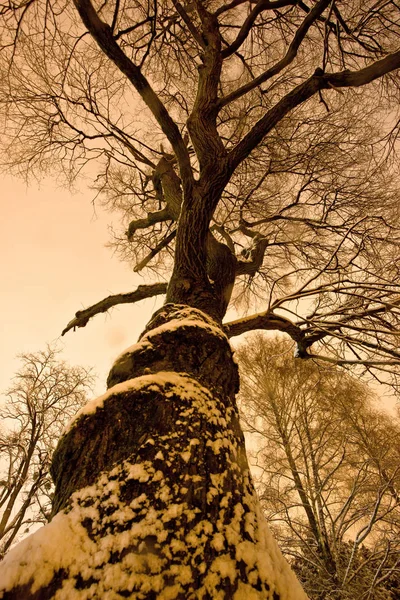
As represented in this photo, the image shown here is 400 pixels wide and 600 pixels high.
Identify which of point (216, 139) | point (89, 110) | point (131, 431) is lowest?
point (131, 431)

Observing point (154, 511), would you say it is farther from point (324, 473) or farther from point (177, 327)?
point (324, 473)

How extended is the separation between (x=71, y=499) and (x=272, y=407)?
6655 mm

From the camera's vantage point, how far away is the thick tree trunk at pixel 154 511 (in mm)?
722

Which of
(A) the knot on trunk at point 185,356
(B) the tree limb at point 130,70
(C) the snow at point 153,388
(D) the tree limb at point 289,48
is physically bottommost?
(C) the snow at point 153,388

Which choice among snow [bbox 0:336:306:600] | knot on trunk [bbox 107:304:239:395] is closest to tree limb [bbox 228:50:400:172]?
knot on trunk [bbox 107:304:239:395]

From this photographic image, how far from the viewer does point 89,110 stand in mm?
4020

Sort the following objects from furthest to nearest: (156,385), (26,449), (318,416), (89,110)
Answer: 1. (26,449)
2. (318,416)
3. (89,110)
4. (156,385)

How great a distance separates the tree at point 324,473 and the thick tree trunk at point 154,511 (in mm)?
2281

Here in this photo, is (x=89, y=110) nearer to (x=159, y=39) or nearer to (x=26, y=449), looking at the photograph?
(x=159, y=39)

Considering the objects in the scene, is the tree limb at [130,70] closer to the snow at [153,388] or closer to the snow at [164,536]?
the snow at [153,388]

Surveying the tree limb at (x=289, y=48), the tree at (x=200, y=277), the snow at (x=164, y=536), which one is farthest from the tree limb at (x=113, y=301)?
the snow at (x=164, y=536)

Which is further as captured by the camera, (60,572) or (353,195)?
(353,195)

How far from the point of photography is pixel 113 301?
13.1 feet

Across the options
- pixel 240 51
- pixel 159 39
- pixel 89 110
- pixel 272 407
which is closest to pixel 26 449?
pixel 272 407
